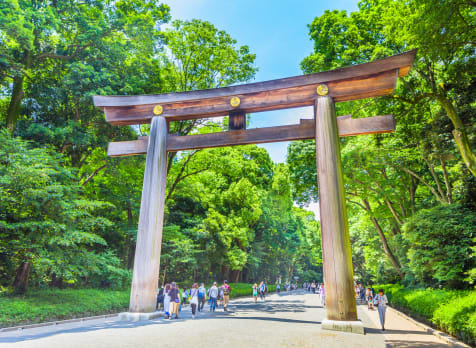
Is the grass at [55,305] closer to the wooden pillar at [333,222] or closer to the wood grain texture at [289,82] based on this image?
the wood grain texture at [289,82]

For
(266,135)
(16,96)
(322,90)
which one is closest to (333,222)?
(266,135)

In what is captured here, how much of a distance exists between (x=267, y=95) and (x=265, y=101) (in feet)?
0.64

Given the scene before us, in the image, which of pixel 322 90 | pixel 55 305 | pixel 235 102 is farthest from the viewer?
pixel 55 305

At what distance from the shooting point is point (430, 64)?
469 inches

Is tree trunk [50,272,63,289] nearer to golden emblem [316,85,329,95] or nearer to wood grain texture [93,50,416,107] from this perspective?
wood grain texture [93,50,416,107]

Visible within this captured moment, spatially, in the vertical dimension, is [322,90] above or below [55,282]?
above

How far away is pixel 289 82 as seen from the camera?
874 centimetres

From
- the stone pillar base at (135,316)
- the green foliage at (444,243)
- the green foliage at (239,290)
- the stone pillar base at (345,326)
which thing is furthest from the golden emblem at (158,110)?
the green foliage at (239,290)

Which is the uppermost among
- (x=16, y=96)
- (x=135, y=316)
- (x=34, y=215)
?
(x=16, y=96)

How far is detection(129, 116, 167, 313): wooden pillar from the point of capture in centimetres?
819

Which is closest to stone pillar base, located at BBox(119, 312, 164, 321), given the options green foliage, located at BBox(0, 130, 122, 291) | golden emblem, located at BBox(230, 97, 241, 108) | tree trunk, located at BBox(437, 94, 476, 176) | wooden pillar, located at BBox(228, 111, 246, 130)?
green foliage, located at BBox(0, 130, 122, 291)

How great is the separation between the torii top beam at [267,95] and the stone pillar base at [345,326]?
18.9 ft

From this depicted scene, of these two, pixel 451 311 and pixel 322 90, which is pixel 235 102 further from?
pixel 451 311

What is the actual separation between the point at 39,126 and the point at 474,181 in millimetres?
18540
